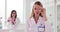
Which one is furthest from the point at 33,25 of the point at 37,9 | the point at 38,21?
the point at 37,9

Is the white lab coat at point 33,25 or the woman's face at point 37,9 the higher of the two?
the woman's face at point 37,9

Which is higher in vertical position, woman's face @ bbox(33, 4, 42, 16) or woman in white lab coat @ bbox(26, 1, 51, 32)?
woman's face @ bbox(33, 4, 42, 16)

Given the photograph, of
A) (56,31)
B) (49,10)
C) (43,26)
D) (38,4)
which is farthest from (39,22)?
(49,10)

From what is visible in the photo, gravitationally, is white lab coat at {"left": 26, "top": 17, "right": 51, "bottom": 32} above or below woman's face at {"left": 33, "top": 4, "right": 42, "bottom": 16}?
below

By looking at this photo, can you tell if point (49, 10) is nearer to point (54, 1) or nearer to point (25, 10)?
point (54, 1)

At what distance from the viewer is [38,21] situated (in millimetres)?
1994

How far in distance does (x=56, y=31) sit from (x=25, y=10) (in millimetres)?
2839

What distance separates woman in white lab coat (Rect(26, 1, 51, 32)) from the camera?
77.1 inches

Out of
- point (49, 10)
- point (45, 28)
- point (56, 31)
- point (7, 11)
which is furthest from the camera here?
point (7, 11)

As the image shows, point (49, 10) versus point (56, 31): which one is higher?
point (49, 10)

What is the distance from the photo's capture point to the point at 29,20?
1977 mm

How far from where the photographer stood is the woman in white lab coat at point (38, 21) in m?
1.96

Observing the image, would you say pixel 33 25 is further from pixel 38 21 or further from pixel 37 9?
pixel 37 9

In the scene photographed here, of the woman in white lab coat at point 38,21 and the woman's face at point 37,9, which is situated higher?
the woman's face at point 37,9
